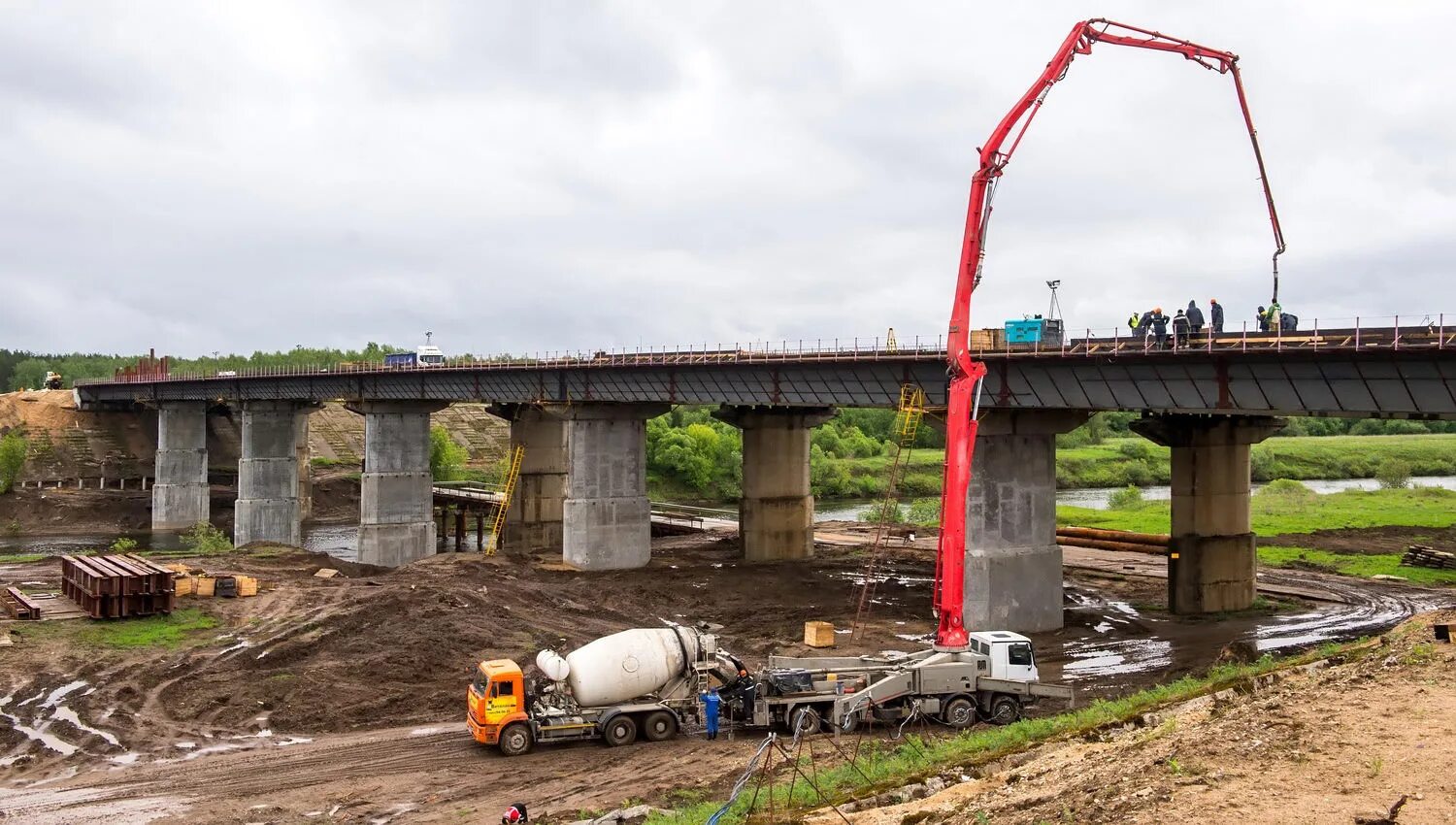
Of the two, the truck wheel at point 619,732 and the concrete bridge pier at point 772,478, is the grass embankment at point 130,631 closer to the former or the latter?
the truck wheel at point 619,732

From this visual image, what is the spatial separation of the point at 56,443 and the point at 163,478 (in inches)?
878

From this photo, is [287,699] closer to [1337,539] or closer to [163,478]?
[1337,539]

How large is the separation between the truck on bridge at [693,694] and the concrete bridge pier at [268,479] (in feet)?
199

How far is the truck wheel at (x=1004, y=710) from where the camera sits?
82.2 feet

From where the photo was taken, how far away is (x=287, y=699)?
94.7 ft

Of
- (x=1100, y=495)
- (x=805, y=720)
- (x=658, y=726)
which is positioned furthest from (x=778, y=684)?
(x=1100, y=495)

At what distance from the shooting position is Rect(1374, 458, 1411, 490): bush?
93.9 metres

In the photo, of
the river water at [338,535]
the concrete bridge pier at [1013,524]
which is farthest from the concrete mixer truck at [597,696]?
the river water at [338,535]

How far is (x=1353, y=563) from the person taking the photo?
53.5m

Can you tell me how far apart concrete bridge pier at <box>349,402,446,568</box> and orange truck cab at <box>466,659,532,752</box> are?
43840mm

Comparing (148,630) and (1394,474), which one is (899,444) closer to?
(148,630)

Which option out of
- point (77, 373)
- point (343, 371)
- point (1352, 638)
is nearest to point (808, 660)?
point (1352, 638)

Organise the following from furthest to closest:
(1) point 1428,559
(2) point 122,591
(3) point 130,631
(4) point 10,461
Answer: (4) point 10,461
(1) point 1428,559
(2) point 122,591
(3) point 130,631

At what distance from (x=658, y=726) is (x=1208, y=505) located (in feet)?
82.6
